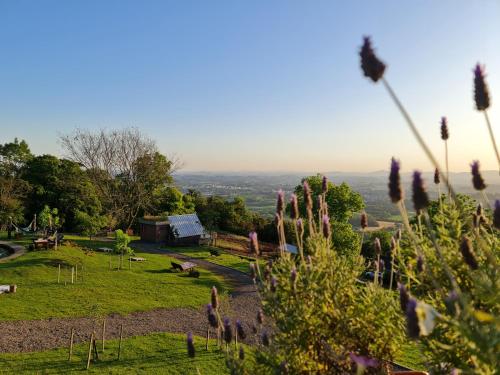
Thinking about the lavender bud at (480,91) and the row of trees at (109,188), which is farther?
the row of trees at (109,188)

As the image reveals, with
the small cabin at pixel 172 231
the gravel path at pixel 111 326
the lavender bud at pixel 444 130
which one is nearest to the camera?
the lavender bud at pixel 444 130

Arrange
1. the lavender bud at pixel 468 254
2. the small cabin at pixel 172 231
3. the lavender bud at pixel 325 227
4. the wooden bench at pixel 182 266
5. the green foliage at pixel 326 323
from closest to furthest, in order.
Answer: the lavender bud at pixel 468 254
the green foliage at pixel 326 323
the lavender bud at pixel 325 227
the wooden bench at pixel 182 266
the small cabin at pixel 172 231

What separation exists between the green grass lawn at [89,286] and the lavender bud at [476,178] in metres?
19.0

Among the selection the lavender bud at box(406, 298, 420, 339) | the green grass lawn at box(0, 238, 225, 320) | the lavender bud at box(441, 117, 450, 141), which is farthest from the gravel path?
the lavender bud at box(406, 298, 420, 339)

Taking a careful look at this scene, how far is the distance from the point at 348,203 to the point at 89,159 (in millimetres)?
36990

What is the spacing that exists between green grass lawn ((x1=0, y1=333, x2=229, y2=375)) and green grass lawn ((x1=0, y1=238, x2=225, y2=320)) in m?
4.53

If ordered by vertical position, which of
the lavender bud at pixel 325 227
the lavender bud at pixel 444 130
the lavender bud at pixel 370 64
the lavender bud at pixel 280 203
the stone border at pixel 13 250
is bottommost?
the stone border at pixel 13 250

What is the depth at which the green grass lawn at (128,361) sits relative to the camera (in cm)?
1240

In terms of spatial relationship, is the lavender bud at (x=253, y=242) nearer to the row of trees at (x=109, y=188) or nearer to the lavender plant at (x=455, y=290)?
the lavender plant at (x=455, y=290)

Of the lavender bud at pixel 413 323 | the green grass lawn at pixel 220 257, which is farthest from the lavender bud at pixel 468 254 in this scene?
the green grass lawn at pixel 220 257

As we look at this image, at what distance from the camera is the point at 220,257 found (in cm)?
3681

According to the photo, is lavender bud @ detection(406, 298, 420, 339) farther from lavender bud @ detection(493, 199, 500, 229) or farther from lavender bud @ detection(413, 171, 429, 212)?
lavender bud @ detection(493, 199, 500, 229)

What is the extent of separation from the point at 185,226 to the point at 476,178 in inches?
1610

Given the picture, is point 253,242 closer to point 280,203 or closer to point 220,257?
point 280,203
